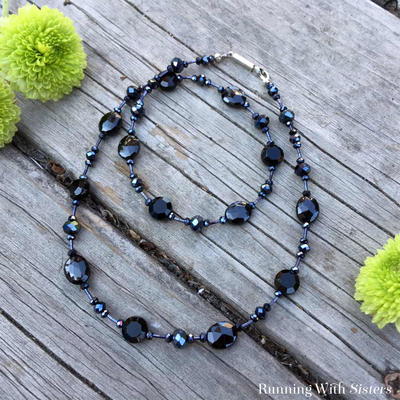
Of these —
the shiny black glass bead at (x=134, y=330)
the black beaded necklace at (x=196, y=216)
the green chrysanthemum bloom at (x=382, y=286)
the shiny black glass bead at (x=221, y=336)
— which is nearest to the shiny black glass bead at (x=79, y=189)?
the black beaded necklace at (x=196, y=216)

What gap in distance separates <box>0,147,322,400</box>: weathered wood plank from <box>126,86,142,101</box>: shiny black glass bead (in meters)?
0.67

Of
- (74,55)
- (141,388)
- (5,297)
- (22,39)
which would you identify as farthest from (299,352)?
(22,39)

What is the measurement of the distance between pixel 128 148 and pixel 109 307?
0.87 metres

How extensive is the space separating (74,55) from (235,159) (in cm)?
105

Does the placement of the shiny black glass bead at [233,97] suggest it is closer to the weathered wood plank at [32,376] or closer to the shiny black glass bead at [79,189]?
the shiny black glass bead at [79,189]

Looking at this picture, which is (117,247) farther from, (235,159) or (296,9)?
(296,9)

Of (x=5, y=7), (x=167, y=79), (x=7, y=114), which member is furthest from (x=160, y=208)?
(x=5, y=7)

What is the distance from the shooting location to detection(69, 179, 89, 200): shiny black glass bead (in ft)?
7.63

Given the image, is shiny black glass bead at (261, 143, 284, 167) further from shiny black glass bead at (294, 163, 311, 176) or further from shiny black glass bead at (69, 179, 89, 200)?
shiny black glass bead at (69, 179, 89, 200)

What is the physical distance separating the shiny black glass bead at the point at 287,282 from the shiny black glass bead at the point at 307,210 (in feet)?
0.98

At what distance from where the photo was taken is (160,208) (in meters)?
2.30

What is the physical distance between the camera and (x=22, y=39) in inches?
85.7

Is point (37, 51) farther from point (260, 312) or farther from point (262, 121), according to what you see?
point (260, 312)

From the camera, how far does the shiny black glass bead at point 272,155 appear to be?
2.38m
